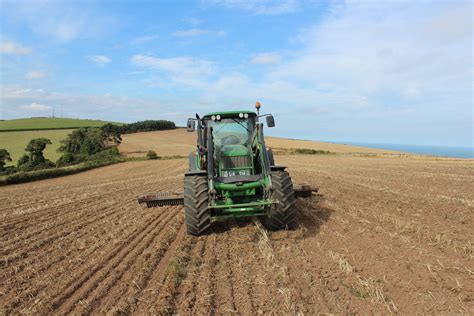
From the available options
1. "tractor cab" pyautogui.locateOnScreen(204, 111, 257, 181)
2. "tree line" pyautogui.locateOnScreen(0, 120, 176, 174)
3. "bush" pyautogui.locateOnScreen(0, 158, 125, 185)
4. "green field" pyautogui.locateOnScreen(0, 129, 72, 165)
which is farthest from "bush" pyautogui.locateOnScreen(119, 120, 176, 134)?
"tractor cab" pyautogui.locateOnScreen(204, 111, 257, 181)

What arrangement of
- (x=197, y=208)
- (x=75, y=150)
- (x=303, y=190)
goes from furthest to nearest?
(x=75, y=150)
(x=303, y=190)
(x=197, y=208)

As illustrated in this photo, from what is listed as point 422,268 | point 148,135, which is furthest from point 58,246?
point 148,135

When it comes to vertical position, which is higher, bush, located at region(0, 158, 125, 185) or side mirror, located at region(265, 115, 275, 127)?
side mirror, located at region(265, 115, 275, 127)

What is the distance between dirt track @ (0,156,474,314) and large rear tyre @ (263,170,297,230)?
0.73 ft

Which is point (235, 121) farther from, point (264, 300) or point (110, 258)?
point (264, 300)

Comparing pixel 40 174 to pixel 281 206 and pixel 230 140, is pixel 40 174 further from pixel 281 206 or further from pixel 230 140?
pixel 281 206

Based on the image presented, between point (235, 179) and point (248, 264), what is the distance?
1.99 metres

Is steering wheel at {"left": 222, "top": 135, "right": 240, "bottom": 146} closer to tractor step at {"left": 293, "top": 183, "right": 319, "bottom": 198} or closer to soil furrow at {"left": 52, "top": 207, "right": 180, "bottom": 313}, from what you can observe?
soil furrow at {"left": 52, "top": 207, "right": 180, "bottom": 313}

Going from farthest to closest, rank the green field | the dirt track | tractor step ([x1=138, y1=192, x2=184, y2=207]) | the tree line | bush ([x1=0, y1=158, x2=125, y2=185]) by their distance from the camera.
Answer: the green field, the tree line, bush ([x1=0, y1=158, x2=125, y2=185]), tractor step ([x1=138, y1=192, x2=184, y2=207]), the dirt track

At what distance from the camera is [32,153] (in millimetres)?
39031

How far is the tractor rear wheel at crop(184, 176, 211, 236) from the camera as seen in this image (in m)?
6.47

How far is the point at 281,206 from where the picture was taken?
6.51m

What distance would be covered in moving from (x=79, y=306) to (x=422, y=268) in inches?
164

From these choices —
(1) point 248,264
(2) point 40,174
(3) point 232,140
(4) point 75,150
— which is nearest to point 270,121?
(3) point 232,140
